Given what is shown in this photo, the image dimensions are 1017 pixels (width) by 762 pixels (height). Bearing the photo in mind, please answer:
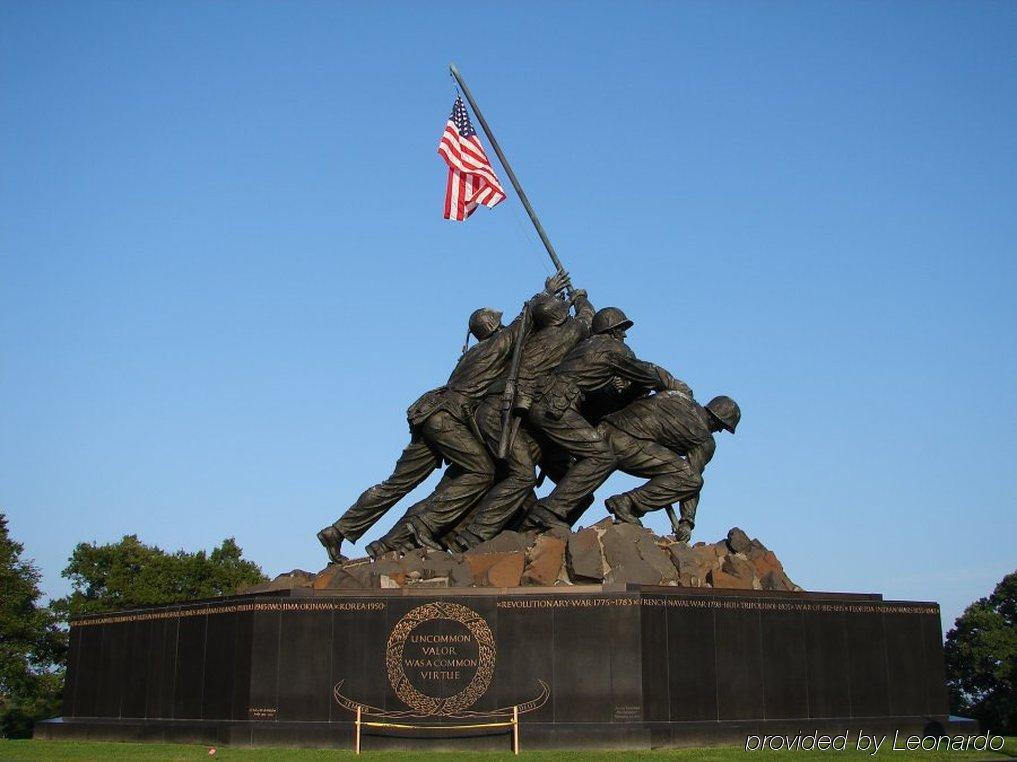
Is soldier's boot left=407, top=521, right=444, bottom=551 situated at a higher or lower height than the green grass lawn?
higher

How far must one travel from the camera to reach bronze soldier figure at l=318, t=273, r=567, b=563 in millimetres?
16922

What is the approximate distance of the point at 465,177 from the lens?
63.3ft

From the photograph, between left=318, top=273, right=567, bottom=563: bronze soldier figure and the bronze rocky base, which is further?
left=318, top=273, right=567, bottom=563: bronze soldier figure

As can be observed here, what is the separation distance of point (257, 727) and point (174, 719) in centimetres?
193

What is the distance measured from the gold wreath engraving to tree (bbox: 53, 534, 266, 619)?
24.5m

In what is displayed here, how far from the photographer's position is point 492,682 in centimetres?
1370

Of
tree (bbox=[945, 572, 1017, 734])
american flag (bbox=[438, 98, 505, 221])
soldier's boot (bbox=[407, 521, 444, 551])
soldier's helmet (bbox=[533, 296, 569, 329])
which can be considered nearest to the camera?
soldier's boot (bbox=[407, 521, 444, 551])

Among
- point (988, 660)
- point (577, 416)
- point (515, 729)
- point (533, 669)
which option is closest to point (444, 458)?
point (577, 416)

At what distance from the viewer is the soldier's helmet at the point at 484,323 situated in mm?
17891

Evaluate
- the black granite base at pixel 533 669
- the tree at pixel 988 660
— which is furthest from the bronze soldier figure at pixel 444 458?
the tree at pixel 988 660

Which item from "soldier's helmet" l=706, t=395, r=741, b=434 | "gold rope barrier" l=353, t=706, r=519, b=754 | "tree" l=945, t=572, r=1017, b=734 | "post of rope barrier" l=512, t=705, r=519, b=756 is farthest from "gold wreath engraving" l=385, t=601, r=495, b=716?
"tree" l=945, t=572, r=1017, b=734

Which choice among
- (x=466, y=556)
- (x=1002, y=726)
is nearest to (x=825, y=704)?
(x=466, y=556)

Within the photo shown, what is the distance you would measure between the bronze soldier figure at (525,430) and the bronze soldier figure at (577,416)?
264 mm

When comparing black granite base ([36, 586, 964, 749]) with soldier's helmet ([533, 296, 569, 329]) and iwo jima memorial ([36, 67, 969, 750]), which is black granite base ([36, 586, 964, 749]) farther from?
soldier's helmet ([533, 296, 569, 329])
